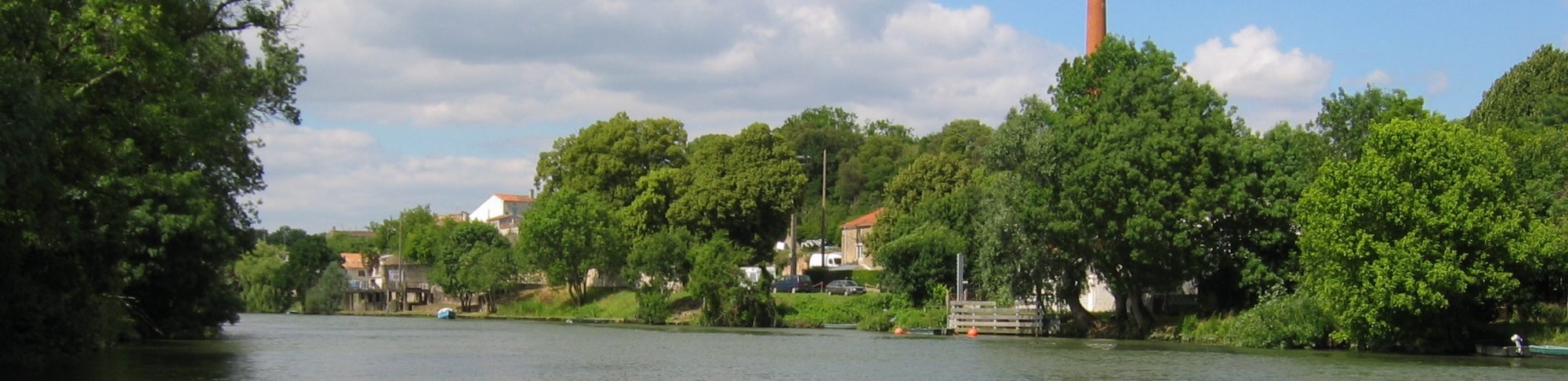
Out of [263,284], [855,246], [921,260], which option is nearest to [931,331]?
[921,260]

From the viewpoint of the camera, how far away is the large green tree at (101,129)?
2083 cm

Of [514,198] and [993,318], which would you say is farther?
[514,198]

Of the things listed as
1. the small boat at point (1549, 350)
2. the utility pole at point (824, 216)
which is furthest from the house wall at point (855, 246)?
the small boat at point (1549, 350)

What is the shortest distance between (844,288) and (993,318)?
67.2 ft

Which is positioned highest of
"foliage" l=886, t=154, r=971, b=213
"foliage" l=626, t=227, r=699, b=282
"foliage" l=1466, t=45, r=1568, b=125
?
"foliage" l=1466, t=45, r=1568, b=125

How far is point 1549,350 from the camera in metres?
37.6

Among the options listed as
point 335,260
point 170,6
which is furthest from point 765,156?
point 170,6

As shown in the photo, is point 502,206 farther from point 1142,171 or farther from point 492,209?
point 1142,171

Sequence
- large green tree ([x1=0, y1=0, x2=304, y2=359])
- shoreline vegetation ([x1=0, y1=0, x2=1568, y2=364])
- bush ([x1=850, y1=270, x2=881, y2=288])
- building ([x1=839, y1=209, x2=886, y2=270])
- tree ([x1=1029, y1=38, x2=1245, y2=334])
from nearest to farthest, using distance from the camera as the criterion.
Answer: large green tree ([x1=0, y1=0, x2=304, y2=359]), shoreline vegetation ([x1=0, y1=0, x2=1568, y2=364]), tree ([x1=1029, y1=38, x2=1245, y2=334]), bush ([x1=850, y1=270, x2=881, y2=288]), building ([x1=839, y1=209, x2=886, y2=270])

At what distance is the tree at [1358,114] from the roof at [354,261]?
11707 cm

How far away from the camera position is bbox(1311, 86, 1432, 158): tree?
1922 inches

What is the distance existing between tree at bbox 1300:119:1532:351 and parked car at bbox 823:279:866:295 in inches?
1426

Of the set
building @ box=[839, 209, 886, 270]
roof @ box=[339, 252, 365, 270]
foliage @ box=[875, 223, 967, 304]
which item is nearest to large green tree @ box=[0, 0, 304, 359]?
foliage @ box=[875, 223, 967, 304]

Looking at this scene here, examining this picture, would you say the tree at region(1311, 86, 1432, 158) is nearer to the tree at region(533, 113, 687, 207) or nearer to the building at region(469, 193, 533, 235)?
the tree at region(533, 113, 687, 207)
